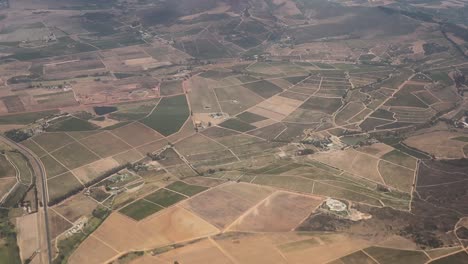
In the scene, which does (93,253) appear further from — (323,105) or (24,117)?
(323,105)

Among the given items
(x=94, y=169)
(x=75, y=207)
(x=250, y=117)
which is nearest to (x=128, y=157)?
(x=94, y=169)

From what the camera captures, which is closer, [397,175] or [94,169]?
[397,175]

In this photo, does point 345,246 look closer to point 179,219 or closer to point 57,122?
point 179,219

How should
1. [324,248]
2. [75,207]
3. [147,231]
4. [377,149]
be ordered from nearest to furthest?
[324,248], [147,231], [75,207], [377,149]

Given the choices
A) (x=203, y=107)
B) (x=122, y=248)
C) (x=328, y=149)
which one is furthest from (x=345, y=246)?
(x=203, y=107)

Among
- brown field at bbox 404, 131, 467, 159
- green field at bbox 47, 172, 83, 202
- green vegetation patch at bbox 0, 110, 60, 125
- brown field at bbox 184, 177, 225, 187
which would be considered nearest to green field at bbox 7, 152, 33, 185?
green field at bbox 47, 172, 83, 202

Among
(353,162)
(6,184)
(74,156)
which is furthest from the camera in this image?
(353,162)

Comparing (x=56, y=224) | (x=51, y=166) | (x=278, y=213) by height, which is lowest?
(x=51, y=166)

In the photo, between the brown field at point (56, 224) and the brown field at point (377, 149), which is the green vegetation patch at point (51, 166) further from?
the brown field at point (377, 149)

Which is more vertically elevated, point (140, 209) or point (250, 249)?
point (250, 249)
